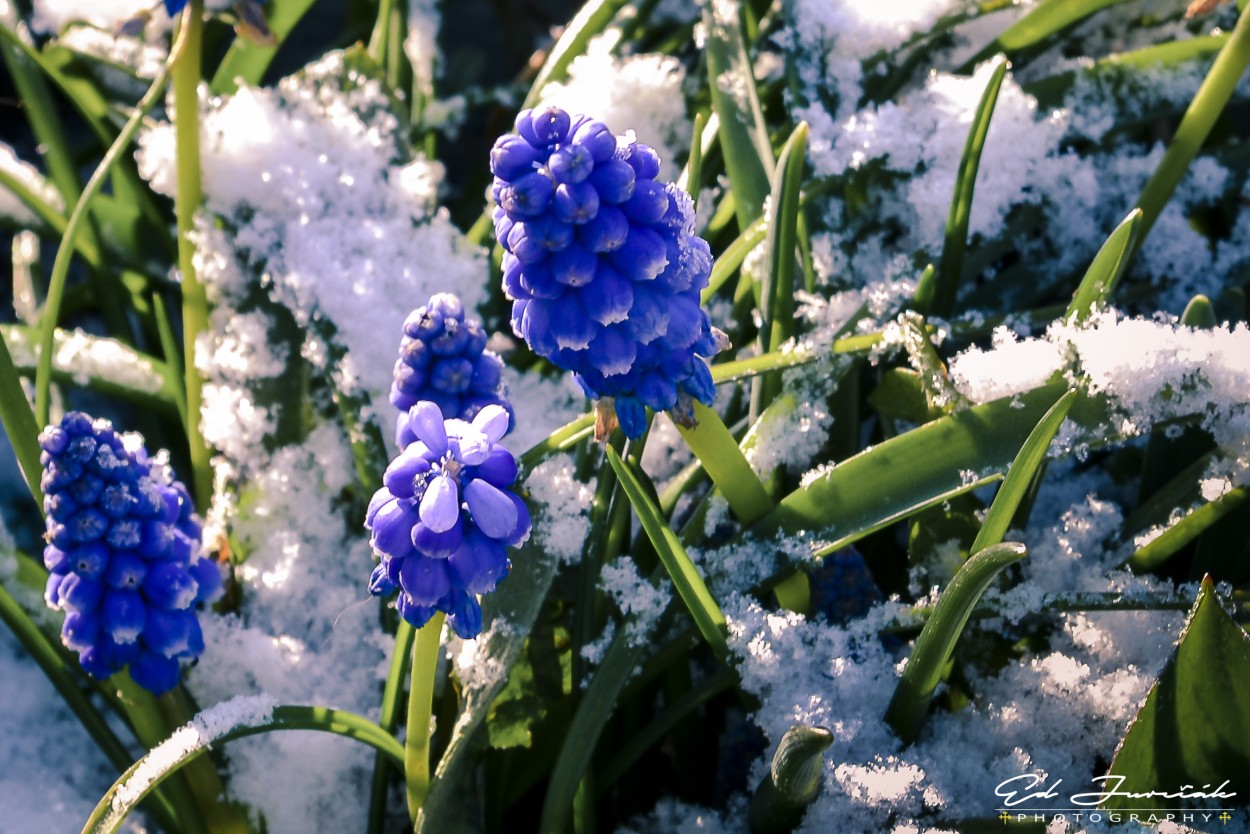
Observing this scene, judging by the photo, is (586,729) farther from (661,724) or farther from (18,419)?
(18,419)

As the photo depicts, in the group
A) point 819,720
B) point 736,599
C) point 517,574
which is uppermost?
Result: point 517,574

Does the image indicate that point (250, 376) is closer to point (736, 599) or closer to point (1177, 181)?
point (736, 599)

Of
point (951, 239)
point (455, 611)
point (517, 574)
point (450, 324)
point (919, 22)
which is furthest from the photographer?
point (919, 22)

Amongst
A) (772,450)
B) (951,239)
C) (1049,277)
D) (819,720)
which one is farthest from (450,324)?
(1049,277)

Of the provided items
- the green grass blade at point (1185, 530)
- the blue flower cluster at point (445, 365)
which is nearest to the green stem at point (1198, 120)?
the green grass blade at point (1185, 530)

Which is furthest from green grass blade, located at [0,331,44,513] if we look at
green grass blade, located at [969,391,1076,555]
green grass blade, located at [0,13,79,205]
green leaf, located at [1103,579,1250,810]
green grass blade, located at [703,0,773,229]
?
green leaf, located at [1103,579,1250,810]

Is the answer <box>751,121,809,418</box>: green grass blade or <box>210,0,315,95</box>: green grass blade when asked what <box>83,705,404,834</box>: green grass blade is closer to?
<box>751,121,809,418</box>: green grass blade
